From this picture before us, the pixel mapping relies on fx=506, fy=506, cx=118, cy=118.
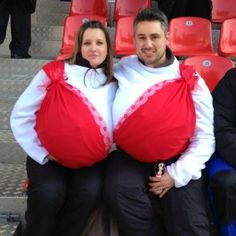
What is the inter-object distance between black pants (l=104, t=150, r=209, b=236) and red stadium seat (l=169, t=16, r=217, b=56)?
2704mm

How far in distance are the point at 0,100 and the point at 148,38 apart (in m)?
1.83

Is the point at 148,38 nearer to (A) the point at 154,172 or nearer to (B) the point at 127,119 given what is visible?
(B) the point at 127,119

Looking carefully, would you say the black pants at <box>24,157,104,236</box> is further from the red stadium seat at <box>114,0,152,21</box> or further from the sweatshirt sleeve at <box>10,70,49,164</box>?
the red stadium seat at <box>114,0,152,21</box>

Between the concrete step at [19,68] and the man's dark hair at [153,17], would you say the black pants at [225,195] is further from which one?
the concrete step at [19,68]

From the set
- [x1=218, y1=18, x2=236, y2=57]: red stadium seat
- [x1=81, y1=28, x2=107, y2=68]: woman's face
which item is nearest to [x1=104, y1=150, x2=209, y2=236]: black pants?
[x1=81, y1=28, x2=107, y2=68]: woman's face

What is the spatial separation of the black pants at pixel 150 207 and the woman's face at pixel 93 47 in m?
0.55

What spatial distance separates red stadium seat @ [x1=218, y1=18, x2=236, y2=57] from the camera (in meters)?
4.70

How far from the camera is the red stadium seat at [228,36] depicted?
4695mm

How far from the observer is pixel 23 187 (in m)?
2.91

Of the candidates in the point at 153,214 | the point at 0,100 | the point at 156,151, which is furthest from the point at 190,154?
the point at 0,100

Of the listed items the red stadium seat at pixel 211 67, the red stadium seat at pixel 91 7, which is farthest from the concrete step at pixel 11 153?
the red stadium seat at pixel 91 7

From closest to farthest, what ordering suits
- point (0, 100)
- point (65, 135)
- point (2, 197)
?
point (65, 135)
point (2, 197)
point (0, 100)

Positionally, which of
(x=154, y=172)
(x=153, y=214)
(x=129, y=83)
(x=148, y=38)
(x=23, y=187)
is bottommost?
(x=23, y=187)

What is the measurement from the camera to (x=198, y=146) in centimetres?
231
